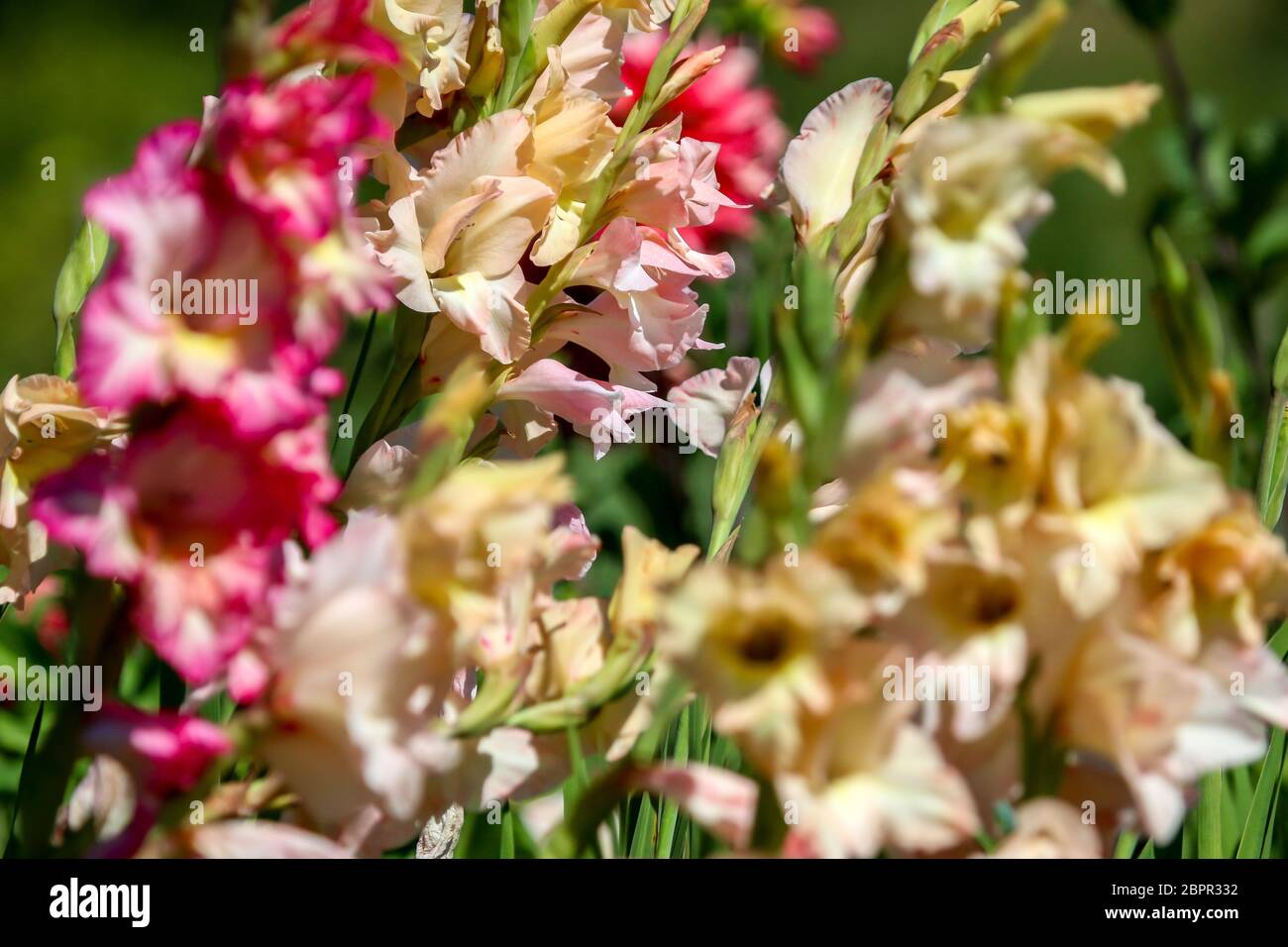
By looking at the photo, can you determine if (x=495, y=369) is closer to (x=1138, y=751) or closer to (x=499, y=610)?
(x=499, y=610)

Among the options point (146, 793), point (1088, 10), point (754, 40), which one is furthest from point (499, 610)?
point (1088, 10)

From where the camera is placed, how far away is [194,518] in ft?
1.36

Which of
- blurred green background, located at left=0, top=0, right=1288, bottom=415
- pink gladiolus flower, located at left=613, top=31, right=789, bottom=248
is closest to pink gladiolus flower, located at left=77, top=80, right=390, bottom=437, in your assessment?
pink gladiolus flower, located at left=613, top=31, right=789, bottom=248

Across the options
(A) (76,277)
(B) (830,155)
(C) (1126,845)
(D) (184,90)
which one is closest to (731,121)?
(B) (830,155)

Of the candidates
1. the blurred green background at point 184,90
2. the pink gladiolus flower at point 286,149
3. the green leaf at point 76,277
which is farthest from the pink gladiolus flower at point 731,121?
the blurred green background at point 184,90

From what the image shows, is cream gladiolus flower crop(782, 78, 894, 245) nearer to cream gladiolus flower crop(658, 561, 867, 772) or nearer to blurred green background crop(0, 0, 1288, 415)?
cream gladiolus flower crop(658, 561, 867, 772)

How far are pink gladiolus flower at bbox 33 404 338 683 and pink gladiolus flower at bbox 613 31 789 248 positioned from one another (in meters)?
0.48

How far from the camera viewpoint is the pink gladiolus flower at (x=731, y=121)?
100cm

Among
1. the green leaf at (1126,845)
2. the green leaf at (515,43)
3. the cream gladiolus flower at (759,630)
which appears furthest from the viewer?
the green leaf at (515,43)

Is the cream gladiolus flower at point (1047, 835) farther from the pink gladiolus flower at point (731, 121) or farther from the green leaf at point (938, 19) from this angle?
the pink gladiolus flower at point (731, 121)

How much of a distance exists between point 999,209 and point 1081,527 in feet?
0.29

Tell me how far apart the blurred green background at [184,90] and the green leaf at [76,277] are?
126 centimetres

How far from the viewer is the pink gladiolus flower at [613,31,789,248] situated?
A: 100 centimetres

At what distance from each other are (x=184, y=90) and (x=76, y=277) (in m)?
1.97
